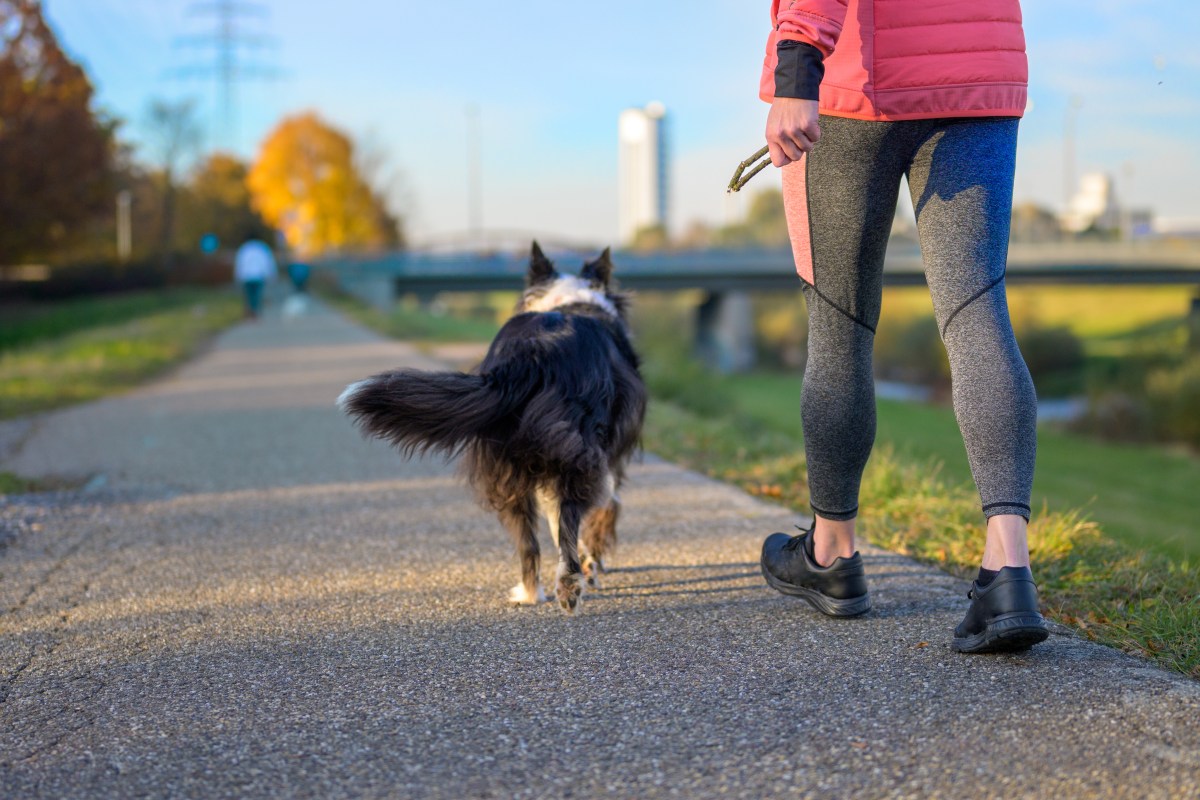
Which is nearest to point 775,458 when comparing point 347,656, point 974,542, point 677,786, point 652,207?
point 974,542

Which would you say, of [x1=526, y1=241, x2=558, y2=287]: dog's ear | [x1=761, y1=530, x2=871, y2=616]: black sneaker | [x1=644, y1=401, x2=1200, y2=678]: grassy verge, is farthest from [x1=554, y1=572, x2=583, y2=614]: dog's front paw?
[x1=526, y1=241, x2=558, y2=287]: dog's ear

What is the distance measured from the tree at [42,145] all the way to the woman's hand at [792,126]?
2952 centimetres

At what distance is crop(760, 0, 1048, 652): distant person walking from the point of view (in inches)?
97.7

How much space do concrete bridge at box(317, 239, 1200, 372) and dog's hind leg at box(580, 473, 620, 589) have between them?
41314 mm

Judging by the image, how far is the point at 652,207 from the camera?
4304 inches

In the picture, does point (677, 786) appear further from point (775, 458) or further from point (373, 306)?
point (373, 306)

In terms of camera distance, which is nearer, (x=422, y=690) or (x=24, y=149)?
(x=422, y=690)

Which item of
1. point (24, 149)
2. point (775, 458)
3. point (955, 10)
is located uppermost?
point (24, 149)

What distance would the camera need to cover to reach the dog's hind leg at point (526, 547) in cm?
327

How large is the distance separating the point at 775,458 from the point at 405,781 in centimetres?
432

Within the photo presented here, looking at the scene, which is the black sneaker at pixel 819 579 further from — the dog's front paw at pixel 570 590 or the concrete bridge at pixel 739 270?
the concrete bridge at pixel 739 270

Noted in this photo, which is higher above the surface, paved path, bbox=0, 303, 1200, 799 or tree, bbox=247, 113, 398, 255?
tree, bbox=247, 113, 398, 255

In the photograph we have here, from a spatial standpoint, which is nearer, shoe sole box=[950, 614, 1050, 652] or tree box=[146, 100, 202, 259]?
shoe sole box=[950, 614, 1050, 652]

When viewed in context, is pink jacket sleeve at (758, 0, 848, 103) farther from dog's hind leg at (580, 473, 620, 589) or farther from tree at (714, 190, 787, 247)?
tree at (714, 190, 787, 247)
